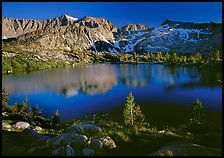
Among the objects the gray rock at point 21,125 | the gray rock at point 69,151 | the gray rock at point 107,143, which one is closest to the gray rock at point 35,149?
the gray rock at point 69,151

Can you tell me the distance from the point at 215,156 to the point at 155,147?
4.71 meters

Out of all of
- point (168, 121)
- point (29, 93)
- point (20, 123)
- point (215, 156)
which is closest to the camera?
point (215, 156)

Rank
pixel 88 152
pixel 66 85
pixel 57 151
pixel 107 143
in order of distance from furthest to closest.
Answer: pixel 66 85, pixel 107 143, pixel 88 152, pixel 57 151

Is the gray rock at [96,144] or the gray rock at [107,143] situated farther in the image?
the gray rock at [107,143]

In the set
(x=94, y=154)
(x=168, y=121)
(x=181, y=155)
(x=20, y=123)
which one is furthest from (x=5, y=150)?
(x=168, y=121)

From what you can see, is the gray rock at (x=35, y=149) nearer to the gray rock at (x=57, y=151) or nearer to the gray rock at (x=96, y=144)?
the gray rock at (x=57, y=151)

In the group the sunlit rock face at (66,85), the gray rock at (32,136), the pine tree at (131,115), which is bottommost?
the pine tree at (131,115)

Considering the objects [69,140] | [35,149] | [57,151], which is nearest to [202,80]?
[69,140]

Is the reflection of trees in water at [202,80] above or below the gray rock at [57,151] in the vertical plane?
above

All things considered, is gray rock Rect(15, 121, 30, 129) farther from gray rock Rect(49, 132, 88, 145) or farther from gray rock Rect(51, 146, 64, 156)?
gray rock Rect(51, 146, 64, 156)

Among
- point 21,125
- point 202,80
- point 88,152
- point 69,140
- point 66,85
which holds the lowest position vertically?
point 21,125

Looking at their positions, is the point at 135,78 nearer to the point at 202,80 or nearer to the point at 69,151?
the point at 202,80

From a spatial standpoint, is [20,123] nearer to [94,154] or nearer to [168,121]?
[94,154]

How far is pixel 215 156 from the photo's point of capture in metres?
13.5
